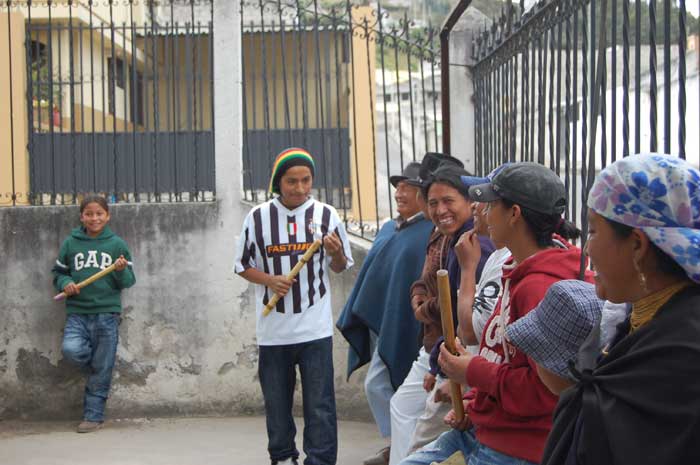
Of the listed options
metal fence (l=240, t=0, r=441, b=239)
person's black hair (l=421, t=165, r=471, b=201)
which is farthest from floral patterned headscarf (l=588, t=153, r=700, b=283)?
metal fence (l=240, t=0, r=441, b=239)

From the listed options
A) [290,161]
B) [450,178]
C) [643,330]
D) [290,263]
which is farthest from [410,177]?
[643,330]

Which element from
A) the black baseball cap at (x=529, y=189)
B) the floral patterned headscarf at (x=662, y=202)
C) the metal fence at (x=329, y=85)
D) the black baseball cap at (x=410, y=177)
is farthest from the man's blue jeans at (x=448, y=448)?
the metal fence at (x=329, y=85)

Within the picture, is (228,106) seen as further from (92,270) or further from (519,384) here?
(519,384)

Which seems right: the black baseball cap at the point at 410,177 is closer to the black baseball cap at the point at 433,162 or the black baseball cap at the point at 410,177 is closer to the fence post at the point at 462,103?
the black baseball cap at the point at 433,162

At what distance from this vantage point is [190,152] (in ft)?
28.0

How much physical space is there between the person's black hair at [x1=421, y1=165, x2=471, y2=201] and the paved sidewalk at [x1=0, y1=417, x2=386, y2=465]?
8.29 feet

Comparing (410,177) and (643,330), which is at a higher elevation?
(410,177)

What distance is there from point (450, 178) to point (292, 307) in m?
1.55

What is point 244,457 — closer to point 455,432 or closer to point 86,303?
point 86,303

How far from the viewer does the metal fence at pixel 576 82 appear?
334cm

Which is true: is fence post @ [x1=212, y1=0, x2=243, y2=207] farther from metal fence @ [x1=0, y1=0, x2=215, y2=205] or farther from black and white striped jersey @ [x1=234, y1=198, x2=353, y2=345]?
black and white striped jersey @ [x1=234, y1=198, x2=353, y2=345]

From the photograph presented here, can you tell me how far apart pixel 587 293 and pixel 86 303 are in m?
5.86

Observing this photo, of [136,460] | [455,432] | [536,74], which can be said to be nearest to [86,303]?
[136,460]

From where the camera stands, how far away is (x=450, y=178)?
15.8ft
